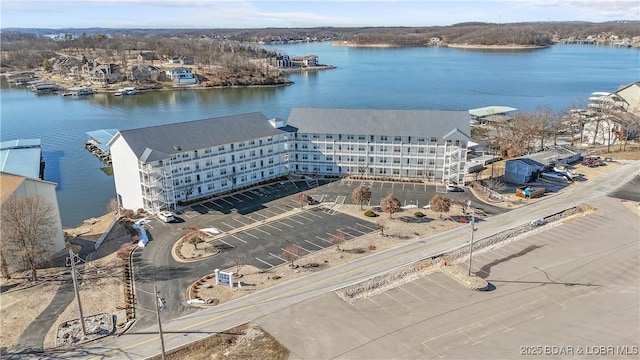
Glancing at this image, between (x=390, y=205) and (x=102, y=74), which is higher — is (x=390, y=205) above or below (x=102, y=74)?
below

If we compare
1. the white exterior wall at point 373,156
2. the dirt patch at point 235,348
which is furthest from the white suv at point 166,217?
the dirt patch at point 235,348

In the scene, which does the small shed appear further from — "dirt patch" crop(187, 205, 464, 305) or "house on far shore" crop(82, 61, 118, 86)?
"house on far shore" crop(82, 61, 118, 86)

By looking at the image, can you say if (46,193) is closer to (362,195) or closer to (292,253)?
(292,253)

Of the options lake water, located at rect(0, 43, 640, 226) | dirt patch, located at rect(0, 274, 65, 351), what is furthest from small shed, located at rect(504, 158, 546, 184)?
lake water, located at rect(0, 43, 640, 226)

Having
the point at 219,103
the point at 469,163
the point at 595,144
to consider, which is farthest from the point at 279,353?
the point at 219,103

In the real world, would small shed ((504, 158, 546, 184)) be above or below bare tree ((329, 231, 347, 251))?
above

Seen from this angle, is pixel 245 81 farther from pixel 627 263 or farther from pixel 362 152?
pixel 627 263

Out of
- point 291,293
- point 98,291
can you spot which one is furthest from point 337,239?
point 98,291

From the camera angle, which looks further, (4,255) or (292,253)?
(292,253)

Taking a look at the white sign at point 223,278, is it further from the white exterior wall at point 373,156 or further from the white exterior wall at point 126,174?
the white exterior wall at point 373,156
